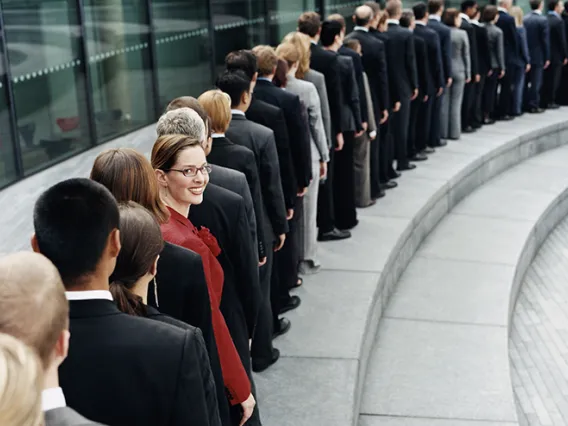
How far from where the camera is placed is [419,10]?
10.1 meters

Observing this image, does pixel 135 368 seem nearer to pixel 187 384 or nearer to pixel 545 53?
pixel 187 384

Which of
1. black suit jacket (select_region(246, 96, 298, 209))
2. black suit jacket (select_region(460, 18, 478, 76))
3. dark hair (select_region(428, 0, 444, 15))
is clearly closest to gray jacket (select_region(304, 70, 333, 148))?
black suit jacket (select_region(246, 96, 298, 209))

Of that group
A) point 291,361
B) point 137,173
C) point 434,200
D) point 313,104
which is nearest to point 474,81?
point 434,200

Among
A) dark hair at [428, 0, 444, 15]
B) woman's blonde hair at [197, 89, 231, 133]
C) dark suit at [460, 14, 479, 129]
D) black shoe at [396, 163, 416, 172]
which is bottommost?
black shoe at [396, 163, 416, 172]

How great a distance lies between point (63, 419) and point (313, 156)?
489 cm

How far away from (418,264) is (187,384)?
5.82 metres

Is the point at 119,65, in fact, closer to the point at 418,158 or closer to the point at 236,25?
the point at 236,25

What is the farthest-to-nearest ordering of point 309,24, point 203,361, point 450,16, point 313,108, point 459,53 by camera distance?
point 459,53
point 450,16
point 309,24
point 313,108
point 203,361

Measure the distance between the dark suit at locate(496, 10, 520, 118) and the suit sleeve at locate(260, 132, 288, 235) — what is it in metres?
8.32

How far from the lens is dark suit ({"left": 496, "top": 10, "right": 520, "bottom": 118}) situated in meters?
12.5

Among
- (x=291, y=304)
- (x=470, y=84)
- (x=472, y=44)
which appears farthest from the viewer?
(x=470, y=84)

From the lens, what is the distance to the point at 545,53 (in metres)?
13.5

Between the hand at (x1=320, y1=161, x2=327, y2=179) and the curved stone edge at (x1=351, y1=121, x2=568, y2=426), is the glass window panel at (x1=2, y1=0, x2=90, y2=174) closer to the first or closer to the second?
the hand at (x1=320, y1=161, x2=327, y2=179)

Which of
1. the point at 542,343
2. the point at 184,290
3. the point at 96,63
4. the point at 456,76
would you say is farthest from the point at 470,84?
the point at 184,290
